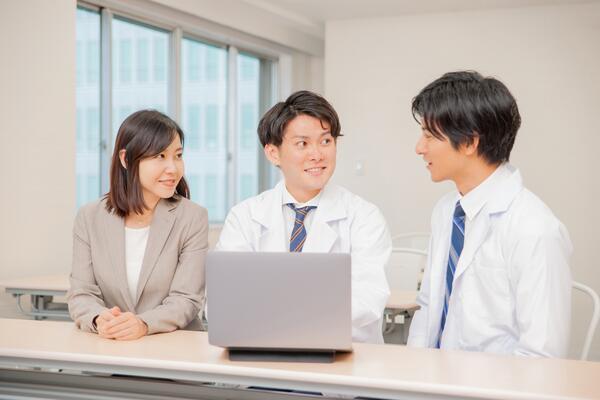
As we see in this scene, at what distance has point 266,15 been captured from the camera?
21.9 ft

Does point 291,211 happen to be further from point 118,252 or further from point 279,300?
point 279,300

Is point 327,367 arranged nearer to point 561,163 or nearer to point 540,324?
point 540,324

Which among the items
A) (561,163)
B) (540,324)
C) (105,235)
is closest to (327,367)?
(540,324)

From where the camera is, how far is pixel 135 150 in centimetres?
234

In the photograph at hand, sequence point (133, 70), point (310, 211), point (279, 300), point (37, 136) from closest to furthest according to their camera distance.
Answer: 1. point (279, 300)
2. point (310, 211)
3. point (37, 136)
4. point (133, 70)

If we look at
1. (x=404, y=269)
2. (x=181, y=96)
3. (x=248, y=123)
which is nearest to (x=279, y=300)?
(x=404, y=269)

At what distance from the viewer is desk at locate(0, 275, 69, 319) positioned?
3490 mm

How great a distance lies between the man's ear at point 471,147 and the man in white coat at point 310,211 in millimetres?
379

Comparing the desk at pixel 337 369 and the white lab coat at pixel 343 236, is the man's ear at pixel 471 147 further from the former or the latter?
the desk at pixel 337 369

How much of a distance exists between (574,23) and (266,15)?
258 cm

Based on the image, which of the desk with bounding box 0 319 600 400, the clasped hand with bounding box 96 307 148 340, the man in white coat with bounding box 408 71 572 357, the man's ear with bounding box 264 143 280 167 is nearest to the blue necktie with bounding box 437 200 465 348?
the man in white coat with bounding box 408 71 572 357

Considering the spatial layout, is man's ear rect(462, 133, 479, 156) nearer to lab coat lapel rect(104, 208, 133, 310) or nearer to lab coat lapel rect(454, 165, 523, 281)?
lab coat lapel rect(454, 165, 523, 281)

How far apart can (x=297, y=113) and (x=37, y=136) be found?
2.42 m

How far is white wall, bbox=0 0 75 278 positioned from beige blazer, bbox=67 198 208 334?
1.95 m
